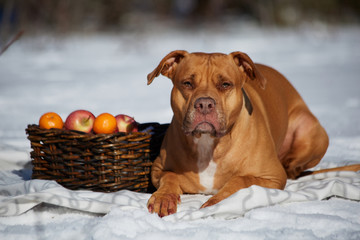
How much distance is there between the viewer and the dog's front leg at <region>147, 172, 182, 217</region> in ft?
9.52

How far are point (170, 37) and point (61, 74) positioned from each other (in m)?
6.34

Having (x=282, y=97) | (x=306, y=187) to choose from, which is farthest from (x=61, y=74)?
(x=306, y=187)

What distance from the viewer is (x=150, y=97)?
27.7ft

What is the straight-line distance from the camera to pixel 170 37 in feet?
53.3

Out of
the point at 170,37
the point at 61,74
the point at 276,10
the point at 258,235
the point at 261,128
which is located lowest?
the point at 258,235

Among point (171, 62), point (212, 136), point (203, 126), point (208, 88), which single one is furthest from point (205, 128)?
point (171, 62)

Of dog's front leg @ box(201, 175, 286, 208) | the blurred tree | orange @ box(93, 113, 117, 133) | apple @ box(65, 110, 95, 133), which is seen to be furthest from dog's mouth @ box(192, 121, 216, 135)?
the blurred tree

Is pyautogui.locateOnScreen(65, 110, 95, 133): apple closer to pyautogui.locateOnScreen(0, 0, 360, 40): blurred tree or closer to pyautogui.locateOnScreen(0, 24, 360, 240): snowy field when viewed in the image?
pyautogui.locateOnScreen(0, 24, 360, 240): snowy field

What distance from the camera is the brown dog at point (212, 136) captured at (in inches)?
120

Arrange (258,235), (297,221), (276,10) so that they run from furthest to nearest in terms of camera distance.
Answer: (276,10), (297,221), (258,235)

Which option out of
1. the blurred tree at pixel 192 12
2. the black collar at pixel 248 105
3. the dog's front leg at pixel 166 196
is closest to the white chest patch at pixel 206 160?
the dog's front leg at pixel 166 196

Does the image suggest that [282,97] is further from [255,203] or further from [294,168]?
[255,203]

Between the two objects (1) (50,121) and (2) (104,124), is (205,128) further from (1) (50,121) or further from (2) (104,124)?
(1) (50,121)

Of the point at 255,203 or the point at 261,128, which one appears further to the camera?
the point at 261,128
